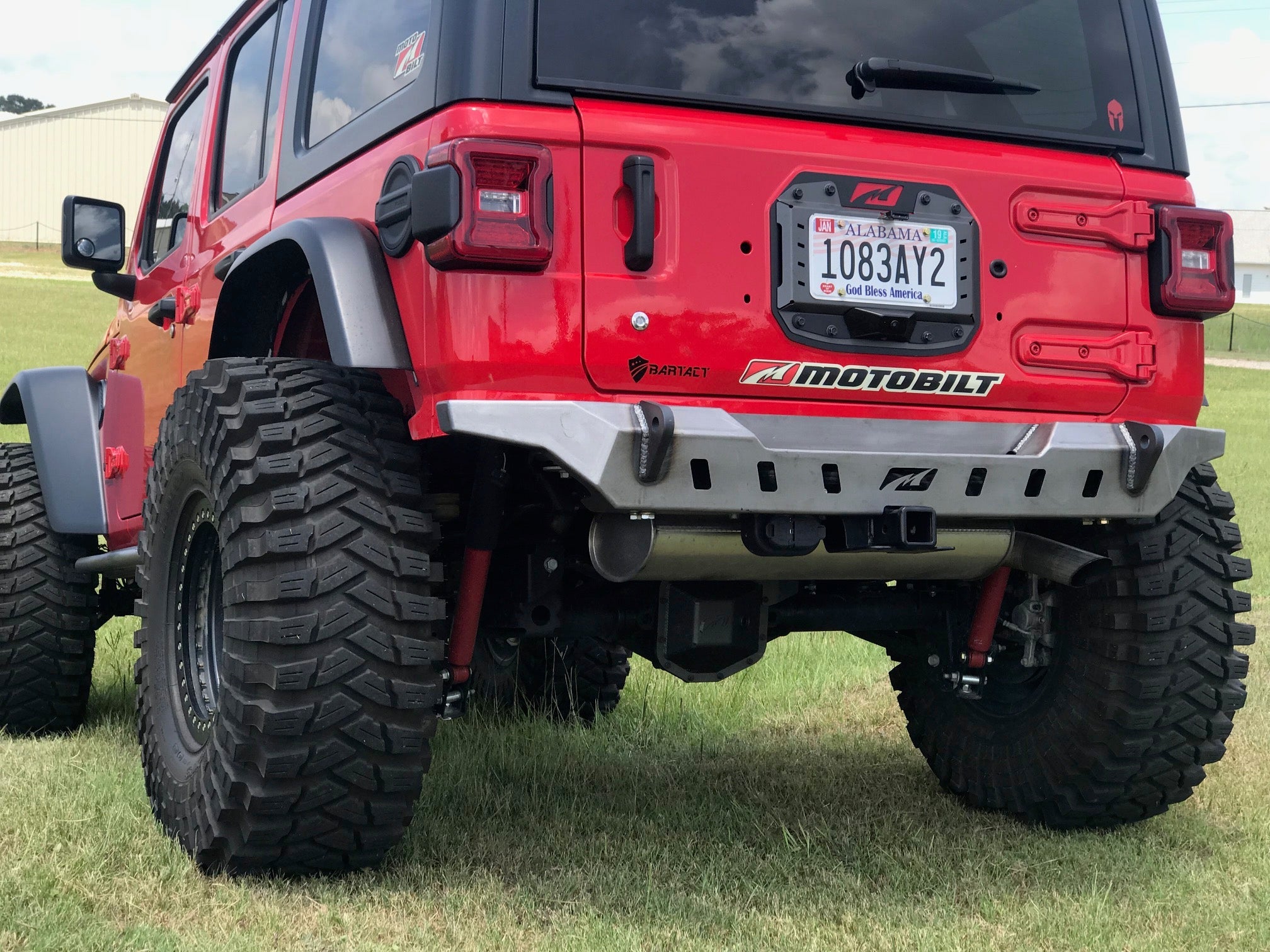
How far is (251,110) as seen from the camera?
4.30 m

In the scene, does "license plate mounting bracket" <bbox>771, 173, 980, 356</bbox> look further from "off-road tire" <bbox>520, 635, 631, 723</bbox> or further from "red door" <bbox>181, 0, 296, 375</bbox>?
"off-road tire" <bbox>520, 635, 631, 723</bbox>

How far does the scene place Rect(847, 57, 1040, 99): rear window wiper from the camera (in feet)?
10.5

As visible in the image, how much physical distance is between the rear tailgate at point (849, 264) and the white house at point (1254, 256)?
273 ft

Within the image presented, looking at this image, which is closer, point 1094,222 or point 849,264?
point 849,264

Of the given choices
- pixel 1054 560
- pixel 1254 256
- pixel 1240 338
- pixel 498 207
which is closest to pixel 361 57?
pixel 498 207

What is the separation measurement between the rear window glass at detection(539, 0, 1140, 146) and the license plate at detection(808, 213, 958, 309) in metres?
0.28

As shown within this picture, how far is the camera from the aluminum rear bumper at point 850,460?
2.75 metres

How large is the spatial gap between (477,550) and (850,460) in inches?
35.0

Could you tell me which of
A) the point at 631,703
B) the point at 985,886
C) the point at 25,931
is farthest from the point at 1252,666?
the point at 25,931

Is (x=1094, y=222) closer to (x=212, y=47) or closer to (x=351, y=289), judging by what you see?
(x=351, y=289)

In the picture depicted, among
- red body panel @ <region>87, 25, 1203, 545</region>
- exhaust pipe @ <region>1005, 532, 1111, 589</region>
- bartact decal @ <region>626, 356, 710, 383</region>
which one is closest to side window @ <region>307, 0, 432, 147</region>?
red body panel @ <region>87, 25, 1203, 545</region>

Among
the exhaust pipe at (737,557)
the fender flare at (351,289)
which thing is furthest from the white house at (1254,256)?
the fender flare at (351,289)

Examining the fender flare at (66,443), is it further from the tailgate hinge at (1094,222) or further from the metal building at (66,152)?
the metal building at (66,152)

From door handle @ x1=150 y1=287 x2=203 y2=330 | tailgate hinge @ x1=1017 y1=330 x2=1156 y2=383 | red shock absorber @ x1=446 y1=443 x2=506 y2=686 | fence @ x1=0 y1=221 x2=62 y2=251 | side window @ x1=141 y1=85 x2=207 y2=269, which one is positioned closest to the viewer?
red shock absorber @ x1=446 y1=443 x2=506 y2=686
